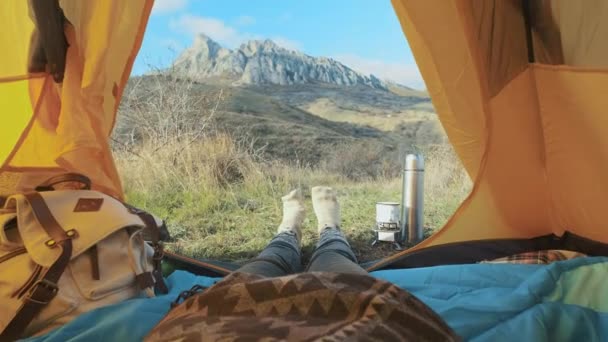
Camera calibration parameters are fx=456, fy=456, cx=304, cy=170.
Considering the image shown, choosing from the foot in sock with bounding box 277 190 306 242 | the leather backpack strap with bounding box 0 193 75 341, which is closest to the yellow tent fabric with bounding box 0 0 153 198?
the leather backpack strap with bounding box 0 193 75 341

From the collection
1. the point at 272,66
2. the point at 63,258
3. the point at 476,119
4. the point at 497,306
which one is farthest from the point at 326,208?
the point at 272,66

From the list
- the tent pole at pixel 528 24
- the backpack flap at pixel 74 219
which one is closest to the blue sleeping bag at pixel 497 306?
the backpack flap at pixel 74 219

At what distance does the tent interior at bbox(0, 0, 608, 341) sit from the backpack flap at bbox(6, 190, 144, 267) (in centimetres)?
26

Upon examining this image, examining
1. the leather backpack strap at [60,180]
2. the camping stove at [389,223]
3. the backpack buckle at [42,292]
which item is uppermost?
the leather backpack strap at [60,180]

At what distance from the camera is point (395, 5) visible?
49.5 inches

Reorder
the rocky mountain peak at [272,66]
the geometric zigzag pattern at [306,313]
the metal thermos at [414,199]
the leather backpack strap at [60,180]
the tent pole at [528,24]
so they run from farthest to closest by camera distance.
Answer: the rocky mountain peak at [272,66] → the metal thermos at [414,199] → the tent pole at [528,24] → the leather backpack strap at [60,180] → the geometric zigzag pattern at [306,313]

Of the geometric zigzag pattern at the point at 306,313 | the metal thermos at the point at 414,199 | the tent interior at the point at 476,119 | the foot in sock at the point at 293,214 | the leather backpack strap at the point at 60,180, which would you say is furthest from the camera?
the metal thermos at the point at 414,199

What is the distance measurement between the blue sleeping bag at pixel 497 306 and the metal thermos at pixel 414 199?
0.63 metres

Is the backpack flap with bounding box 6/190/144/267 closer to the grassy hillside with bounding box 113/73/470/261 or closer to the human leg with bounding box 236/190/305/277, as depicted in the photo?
the human leg with bounding box 236/190/305/277

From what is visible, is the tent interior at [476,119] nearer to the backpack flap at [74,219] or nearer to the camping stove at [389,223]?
the backpack flap at [74,219]

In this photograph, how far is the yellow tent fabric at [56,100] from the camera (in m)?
1.12

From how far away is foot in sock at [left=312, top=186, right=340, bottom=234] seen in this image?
176 cm

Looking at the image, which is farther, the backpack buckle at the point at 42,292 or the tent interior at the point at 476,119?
the tent interior at the point at 476,119

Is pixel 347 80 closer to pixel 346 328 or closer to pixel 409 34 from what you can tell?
pixel 409 34
